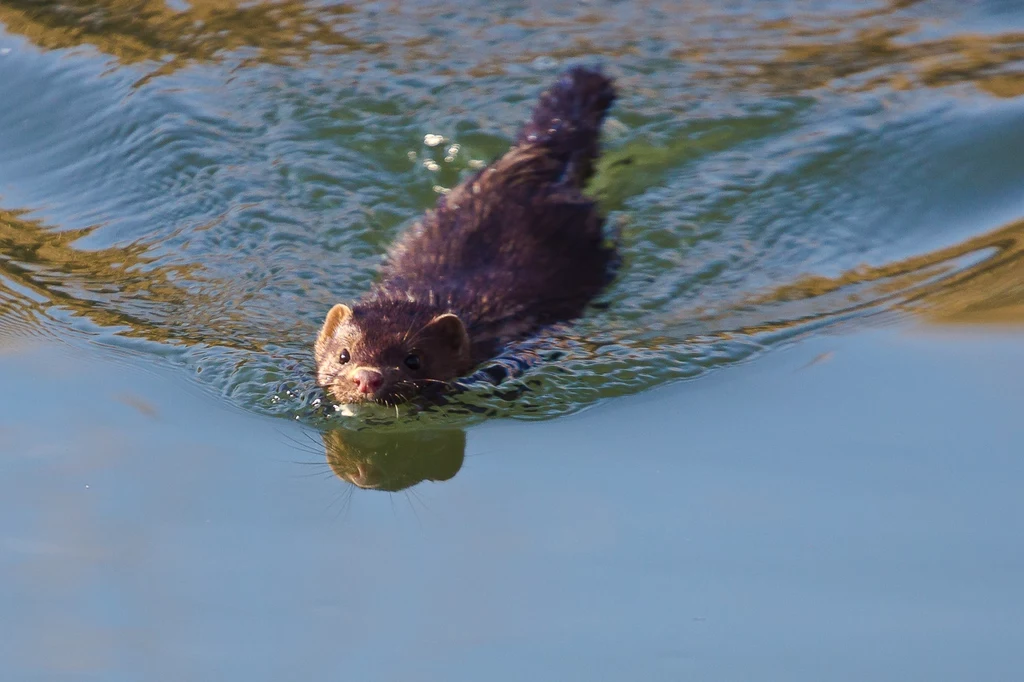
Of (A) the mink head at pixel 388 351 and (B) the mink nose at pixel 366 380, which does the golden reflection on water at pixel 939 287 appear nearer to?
(A) the mink head at pixel 388 351

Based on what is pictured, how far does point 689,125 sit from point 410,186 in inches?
74.0

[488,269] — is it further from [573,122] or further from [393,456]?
[393,456]

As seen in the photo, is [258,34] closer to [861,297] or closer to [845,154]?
[845,154]

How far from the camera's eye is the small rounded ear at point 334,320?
6.18m

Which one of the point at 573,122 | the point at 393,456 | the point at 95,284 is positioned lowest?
the point at 393,456

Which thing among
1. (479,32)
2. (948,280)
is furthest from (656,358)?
(479,32)

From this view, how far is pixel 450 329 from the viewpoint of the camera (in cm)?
627

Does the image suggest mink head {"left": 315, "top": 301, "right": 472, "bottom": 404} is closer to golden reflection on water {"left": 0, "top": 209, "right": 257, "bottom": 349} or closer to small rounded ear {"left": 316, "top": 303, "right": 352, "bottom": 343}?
small rounded ear {"left": 316, "top": 303, "right": 352, "bottom": 343}

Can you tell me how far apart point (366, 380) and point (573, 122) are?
2.78m

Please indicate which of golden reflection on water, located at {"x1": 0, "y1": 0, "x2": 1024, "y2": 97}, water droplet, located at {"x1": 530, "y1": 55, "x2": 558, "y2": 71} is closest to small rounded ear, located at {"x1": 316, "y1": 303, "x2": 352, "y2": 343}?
golden reflection on water, located at {"x1": 0, "y1": 0, "x2": 1024, "y2": 97}

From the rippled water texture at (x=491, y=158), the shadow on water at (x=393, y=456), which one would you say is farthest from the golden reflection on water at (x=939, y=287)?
the shadow on water at (x=393, y=456)

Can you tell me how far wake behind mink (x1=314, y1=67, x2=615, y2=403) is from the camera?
606cm

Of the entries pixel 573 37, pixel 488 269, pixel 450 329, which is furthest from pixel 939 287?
pixel 573 37

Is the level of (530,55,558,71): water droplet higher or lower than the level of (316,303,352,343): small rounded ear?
higher
